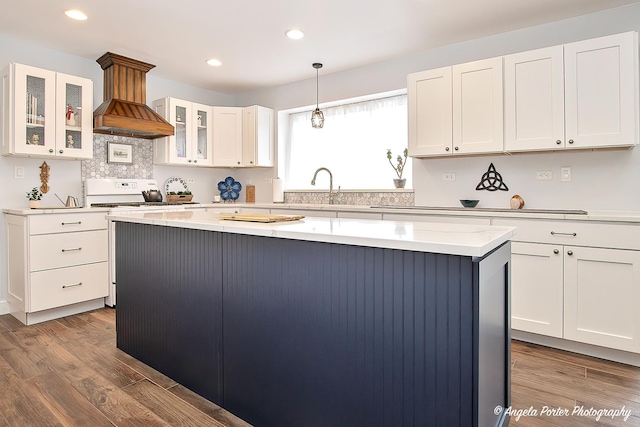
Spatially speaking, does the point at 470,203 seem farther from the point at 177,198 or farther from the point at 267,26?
the point at 177,198

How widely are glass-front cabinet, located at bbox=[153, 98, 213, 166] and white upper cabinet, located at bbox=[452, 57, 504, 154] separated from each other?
294 centimetres

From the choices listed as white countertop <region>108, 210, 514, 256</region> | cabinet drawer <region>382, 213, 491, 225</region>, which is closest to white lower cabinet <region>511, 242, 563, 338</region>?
cabinet drawer <region>382, 213, 491, 225</region>

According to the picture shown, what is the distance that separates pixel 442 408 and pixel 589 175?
8.53ft

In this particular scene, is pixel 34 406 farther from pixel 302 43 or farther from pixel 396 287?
pixel 302 43

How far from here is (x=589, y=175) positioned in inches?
116

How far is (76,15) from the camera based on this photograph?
297cm

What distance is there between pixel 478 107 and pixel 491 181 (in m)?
0.68

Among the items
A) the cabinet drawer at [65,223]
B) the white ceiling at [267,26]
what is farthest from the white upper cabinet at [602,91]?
the cabinet drawer at [65,223]

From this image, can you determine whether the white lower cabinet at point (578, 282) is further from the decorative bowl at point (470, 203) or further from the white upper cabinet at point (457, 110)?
the white upper cabinet at point (457, 110)

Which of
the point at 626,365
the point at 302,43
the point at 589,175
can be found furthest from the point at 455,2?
the point at 626,365

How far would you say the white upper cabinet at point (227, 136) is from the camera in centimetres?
480

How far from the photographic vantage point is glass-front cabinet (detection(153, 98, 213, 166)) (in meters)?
4.36

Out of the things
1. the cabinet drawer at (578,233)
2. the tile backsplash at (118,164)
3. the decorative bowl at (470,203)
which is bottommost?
the cabinet drawer at (578,233)

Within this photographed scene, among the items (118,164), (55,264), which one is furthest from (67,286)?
(118,164)
